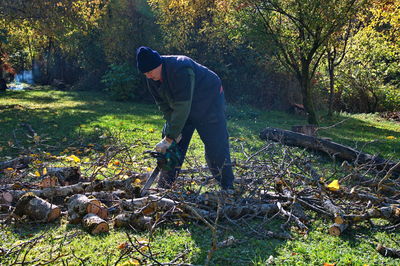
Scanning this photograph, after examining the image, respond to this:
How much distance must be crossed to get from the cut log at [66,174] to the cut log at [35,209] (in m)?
0.74

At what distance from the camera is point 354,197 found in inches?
162

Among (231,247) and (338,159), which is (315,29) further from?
(231,247)

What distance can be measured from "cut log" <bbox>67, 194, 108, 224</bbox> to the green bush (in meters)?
13.4

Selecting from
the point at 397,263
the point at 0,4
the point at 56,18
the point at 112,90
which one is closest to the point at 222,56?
the point at 112,90

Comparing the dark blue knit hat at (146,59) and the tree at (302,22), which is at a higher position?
the tree at (302,22)

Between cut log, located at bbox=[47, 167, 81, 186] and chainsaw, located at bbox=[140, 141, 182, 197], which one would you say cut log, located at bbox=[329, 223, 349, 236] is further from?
cut log, located at bbox=[47, 167, 81, 186]

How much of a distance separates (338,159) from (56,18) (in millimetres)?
10199

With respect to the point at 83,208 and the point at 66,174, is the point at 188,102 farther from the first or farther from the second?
the point at 66,174

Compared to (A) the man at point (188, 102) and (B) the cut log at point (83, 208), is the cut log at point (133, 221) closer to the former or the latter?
(B) the cut log at point (83, 208)

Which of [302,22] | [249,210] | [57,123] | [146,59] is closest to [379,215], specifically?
[249,210]

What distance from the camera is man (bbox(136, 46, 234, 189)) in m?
4.16

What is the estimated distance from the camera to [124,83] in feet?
55.6

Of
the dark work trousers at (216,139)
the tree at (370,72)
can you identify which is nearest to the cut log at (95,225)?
the dark work trousers at (216,139)

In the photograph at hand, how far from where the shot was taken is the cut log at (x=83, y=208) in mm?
3682
